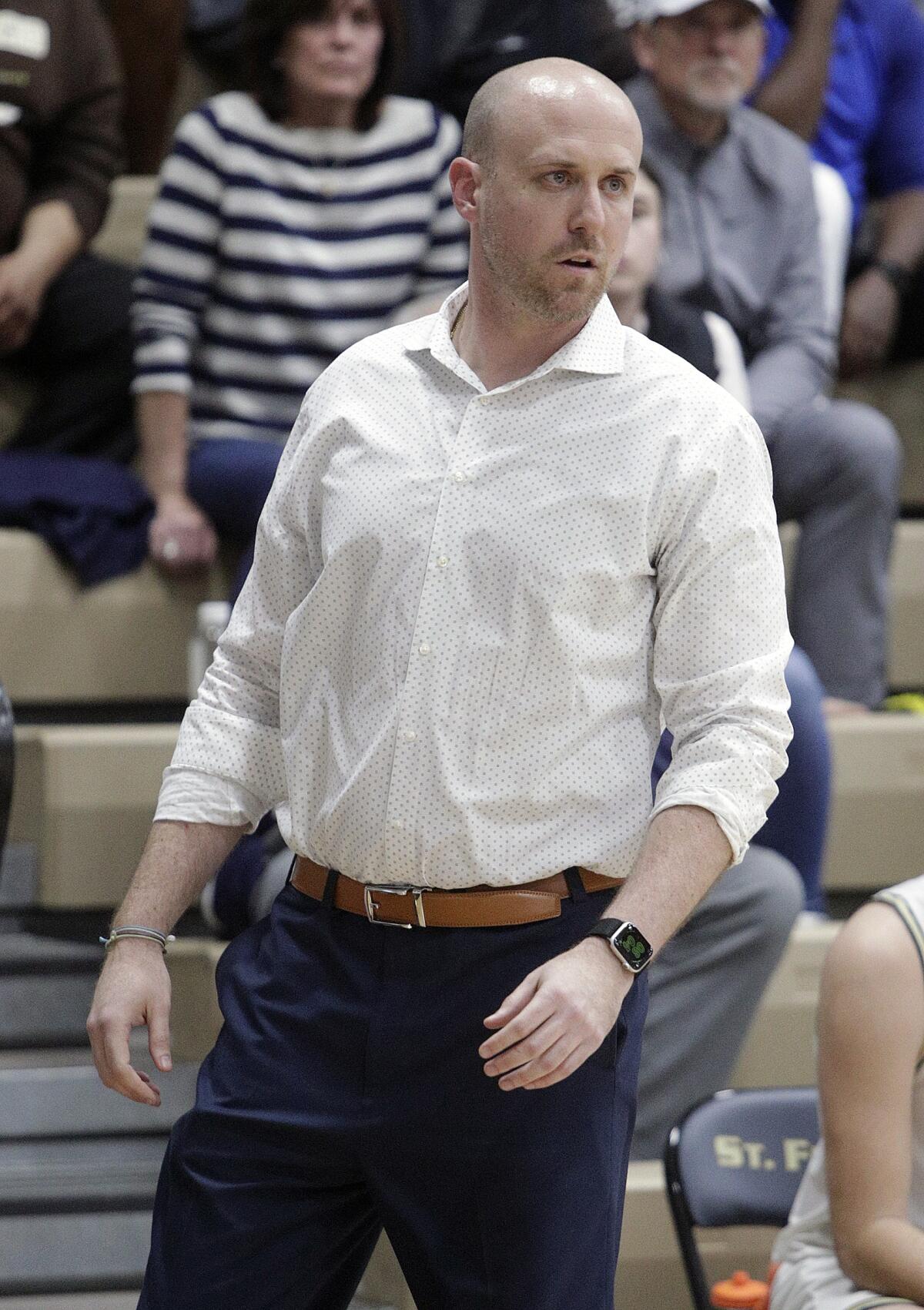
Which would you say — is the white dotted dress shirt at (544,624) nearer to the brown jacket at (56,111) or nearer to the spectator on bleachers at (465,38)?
the brown jacket at (56,111)

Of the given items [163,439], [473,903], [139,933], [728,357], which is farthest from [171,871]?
[728,357]

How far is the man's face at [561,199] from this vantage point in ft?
4.57

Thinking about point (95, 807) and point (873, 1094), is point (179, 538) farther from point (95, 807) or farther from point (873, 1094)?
point (873, 1094)

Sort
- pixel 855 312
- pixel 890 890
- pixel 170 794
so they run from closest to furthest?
pixel 170 794, pixel 890 890, pixel 855 312

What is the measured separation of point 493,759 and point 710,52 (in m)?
2.19

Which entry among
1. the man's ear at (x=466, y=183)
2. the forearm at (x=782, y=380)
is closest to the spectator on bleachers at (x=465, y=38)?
the forearm at (x=782, y=380)

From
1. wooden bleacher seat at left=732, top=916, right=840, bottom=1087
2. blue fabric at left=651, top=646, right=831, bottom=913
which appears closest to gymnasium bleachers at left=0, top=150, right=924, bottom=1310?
wooden bleacher seat at left=732, top=916, right=840, bottom=1087

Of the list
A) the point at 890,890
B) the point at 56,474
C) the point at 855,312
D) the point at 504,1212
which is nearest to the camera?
the point at 504,1212

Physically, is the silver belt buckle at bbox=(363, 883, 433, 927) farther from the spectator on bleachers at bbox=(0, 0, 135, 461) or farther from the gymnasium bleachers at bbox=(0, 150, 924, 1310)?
the spectator on bleachers at bbox=(0, 0, 135, 461)

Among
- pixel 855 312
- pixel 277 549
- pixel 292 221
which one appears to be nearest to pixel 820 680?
pixel 855 312

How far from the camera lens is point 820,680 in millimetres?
3055

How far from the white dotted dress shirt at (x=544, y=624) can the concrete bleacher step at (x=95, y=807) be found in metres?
1.19

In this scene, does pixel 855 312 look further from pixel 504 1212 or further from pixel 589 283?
pixel 504 1212

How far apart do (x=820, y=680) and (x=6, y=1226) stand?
1.52 metres
